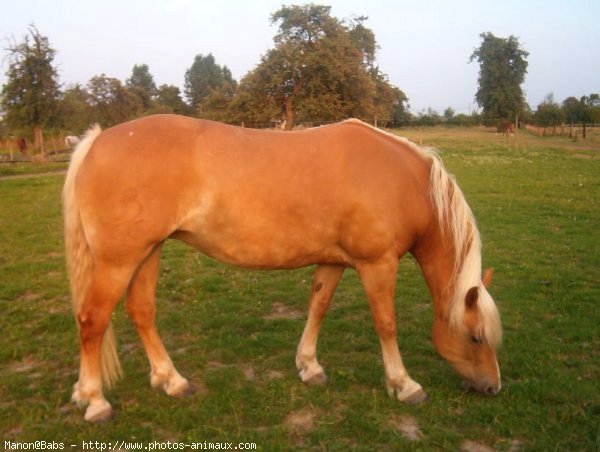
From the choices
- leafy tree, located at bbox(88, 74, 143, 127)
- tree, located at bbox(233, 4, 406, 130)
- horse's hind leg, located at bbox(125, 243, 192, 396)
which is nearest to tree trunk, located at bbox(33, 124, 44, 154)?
leafy tree, located at bbox(88, 74, 143, 127)

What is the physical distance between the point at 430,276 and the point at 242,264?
5.08ft

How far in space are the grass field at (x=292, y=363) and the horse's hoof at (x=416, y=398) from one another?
0.19 ft

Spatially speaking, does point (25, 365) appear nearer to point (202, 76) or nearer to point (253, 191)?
point (253, 191)

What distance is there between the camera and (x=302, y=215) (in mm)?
3732

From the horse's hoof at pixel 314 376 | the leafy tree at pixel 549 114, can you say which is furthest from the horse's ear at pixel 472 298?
the leafy tree at pixel 549 114

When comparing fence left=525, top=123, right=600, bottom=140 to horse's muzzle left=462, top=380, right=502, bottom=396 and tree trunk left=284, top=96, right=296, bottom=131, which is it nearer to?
tree trunk left=284, top=96, right=296, bottom=131

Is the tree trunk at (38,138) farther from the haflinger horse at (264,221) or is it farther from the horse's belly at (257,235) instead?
the horse's belly at (257,235)

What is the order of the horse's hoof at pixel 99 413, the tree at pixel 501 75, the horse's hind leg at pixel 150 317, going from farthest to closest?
1. the tree at pixel 501 75
2. the horse's hind leg at pixel 150 317
3. the horse's hoof at pixel 99 413

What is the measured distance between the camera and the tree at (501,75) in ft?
182

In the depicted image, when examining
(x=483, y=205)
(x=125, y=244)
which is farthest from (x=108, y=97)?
(x=125, y=244)

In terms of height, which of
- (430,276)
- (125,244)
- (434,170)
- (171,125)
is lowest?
(430,276)

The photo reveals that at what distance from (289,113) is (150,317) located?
19408 mm

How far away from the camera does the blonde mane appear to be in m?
3.72

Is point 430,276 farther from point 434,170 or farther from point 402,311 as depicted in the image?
point 402,311
